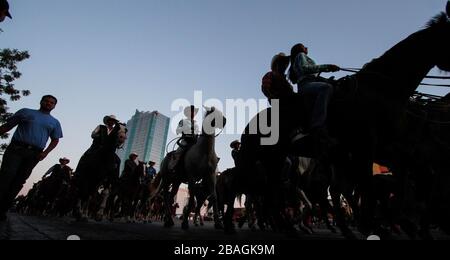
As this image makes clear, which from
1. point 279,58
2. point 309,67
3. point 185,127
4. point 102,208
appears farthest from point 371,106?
point 102,208

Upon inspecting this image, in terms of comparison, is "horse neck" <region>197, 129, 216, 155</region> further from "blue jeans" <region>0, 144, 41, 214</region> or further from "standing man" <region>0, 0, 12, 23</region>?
"standing man" <region>0, 0, 12, 23</region>

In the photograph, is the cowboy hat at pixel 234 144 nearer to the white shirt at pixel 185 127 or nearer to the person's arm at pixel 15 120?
the white shirt at pixel 185 127

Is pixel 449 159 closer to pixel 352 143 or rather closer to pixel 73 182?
pixel 352 143

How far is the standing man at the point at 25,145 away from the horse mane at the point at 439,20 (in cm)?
745

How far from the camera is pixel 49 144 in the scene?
18.7 ft

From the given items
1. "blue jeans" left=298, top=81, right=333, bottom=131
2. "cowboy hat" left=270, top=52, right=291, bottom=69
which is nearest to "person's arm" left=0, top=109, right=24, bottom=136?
"cowboy hat" left=270, top=52, right=291, bottom=69

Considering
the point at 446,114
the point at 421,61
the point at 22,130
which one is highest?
the point at 421,61

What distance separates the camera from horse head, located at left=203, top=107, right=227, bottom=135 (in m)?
7.84

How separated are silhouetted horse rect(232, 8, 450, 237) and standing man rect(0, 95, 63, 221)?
177 inches

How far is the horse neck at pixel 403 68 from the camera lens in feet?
14.7

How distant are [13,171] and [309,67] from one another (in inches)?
218

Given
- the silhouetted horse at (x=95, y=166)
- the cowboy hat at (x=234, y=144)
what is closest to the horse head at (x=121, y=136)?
the silhouetted horse at (x=95, y=166)
